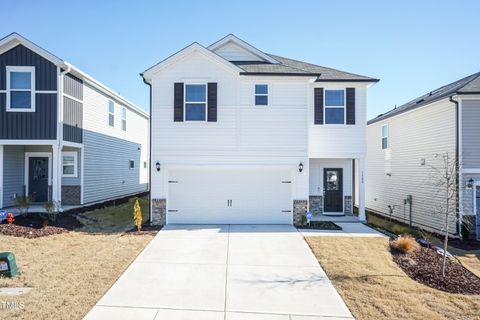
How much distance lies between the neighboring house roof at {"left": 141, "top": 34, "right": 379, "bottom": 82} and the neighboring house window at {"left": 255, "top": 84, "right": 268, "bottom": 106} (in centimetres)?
52

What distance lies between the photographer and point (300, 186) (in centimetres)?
1255

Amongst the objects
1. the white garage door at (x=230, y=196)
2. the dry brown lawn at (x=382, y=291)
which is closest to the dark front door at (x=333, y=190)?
the white garage door at (x=230, y=196)

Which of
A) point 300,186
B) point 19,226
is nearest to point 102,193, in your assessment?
point 19,226

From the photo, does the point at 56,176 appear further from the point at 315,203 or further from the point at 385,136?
the point at 385,136

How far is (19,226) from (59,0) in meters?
7.85

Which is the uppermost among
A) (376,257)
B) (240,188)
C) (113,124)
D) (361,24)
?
(361,24)

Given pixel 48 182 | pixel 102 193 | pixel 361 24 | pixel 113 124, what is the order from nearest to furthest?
1. pixel 361 24
2. pixel 48 182
3. pixel 102 193
4. pixel 113 124

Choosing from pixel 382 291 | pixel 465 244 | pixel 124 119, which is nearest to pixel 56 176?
pixel 124 119

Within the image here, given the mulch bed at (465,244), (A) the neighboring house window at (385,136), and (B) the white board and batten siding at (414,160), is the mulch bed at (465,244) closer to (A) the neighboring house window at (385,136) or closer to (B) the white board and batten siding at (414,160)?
(B) the white board and batten siding at (414,160)

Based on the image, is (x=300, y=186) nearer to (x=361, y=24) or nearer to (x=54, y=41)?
(x=361, y=24)

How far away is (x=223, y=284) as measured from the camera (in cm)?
639

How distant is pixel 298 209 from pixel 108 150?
11.7 metres

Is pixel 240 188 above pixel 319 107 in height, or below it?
→ below

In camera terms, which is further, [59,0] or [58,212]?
[58,212]
